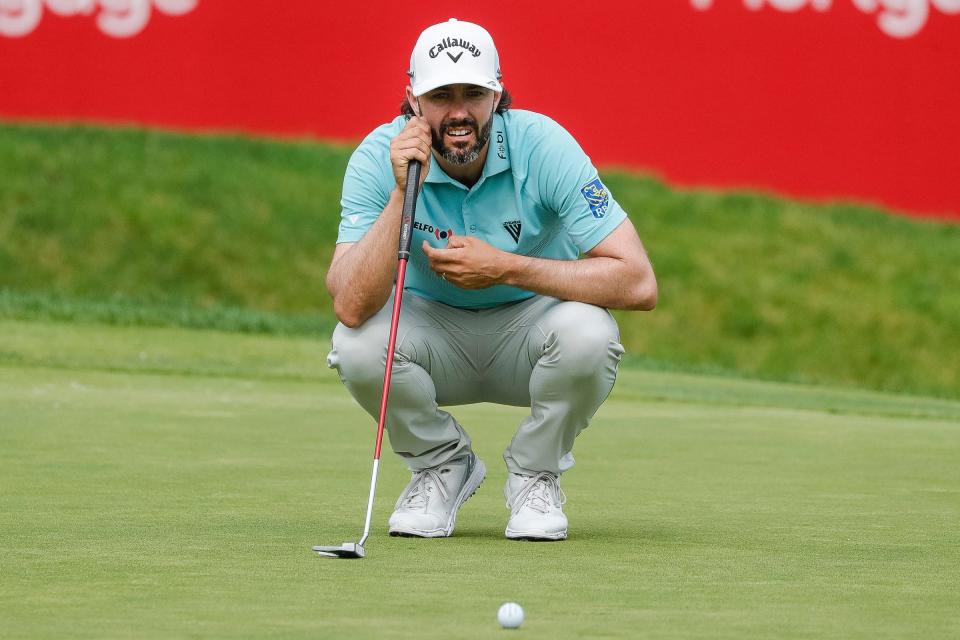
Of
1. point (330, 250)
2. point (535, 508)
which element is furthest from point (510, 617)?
point (330, 250)

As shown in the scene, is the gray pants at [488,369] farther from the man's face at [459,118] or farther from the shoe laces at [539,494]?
the man's face at [459,118]

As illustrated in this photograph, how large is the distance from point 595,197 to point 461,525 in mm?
894

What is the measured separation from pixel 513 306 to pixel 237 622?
1718mm

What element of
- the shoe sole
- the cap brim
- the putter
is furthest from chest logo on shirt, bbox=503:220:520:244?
the shoe sole

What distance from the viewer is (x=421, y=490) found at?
410 cm

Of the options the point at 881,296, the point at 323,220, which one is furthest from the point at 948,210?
the point at 323,220

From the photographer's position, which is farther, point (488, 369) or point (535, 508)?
point (488, 369)

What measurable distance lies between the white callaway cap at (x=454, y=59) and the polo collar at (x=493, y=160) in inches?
6.2

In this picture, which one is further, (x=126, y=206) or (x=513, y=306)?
(x=126, y=206)

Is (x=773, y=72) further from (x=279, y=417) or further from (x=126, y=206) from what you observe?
(x=279, y=417)

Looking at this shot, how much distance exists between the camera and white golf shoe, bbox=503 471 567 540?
3.86 meters

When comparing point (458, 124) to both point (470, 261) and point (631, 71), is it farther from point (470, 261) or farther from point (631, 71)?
point (631, 71)

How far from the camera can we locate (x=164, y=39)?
13047 mm

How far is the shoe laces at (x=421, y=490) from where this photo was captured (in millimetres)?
4042
